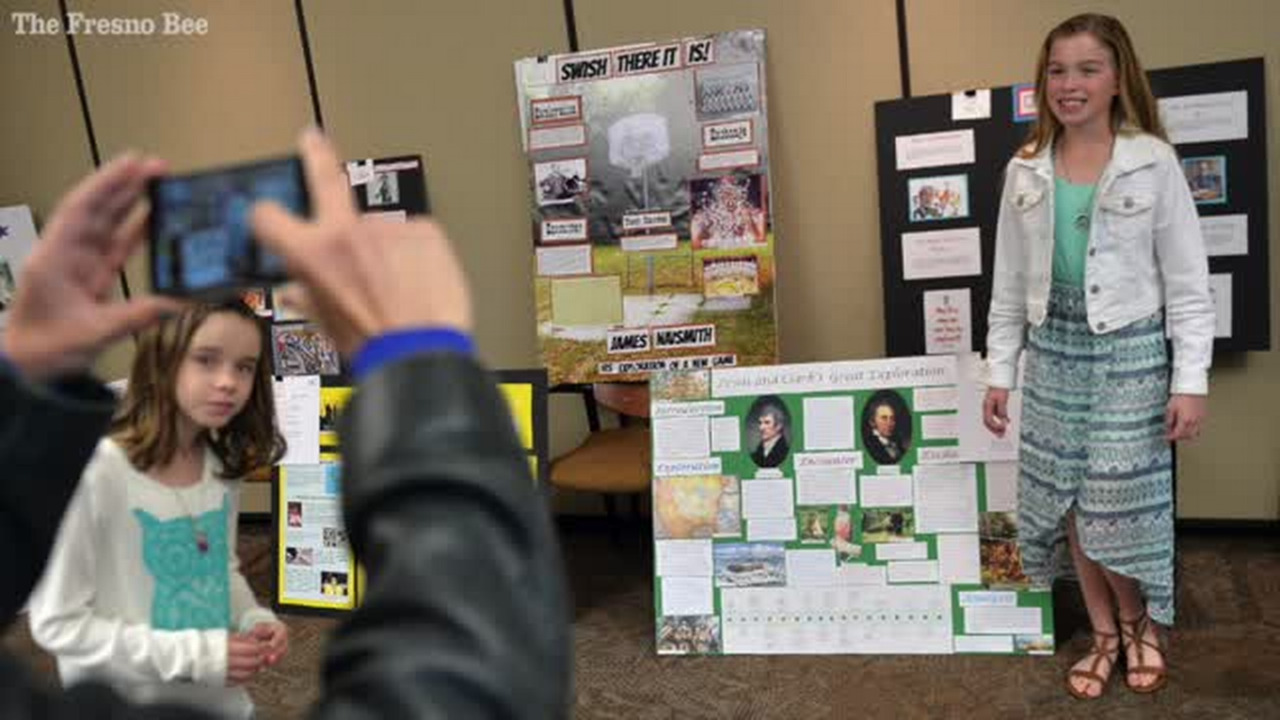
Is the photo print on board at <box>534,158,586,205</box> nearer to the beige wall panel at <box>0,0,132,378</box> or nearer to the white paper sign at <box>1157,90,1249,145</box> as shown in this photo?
the white paper sign at <box>1157,90,1249,145</box>

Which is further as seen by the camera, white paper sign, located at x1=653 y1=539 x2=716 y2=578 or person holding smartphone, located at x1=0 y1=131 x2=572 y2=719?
white paper sign, located at x1=653 y1=539 x2=716 y2=578

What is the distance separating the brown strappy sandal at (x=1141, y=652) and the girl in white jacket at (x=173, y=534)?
2164 millimetres

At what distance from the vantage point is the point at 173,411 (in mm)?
1553

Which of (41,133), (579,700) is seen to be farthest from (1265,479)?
(41,133)

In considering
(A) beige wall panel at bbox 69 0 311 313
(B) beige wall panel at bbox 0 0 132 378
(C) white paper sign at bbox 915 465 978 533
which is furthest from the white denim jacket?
(B) beige wall panel at bbox 0 0 132 378

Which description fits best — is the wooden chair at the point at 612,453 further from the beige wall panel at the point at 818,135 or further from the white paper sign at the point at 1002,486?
the white paper sign at the point at 1002,486

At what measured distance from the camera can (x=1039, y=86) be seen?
8.41 ft

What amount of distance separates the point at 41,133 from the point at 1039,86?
4.31 meters

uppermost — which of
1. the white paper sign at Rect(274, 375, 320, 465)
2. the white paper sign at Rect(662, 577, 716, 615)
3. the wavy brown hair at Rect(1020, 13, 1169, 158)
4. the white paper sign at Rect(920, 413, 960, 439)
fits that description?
the wavy brown hair at Rect(1020, 13, 1169, 158)

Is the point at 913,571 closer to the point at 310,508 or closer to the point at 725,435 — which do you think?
the point at 725,435

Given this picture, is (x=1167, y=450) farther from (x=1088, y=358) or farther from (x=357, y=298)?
(x=357, y=298)

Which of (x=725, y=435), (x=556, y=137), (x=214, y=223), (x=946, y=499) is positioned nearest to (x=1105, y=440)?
(x=946, y=499)

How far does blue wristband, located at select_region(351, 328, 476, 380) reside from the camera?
1.78 ft

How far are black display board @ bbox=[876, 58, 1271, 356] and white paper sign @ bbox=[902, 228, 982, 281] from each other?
0.7 inches
